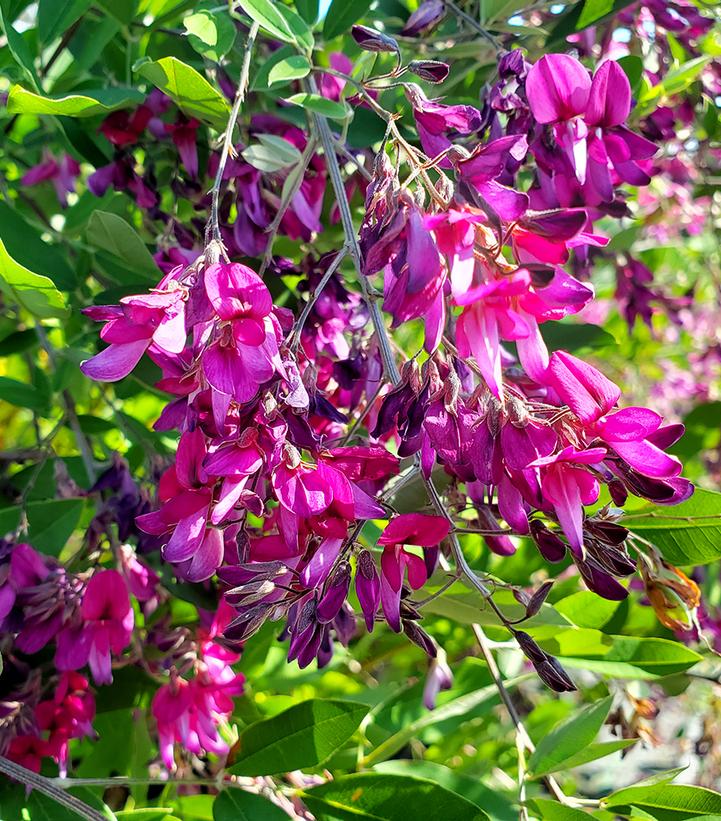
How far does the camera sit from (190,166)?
1088 mm

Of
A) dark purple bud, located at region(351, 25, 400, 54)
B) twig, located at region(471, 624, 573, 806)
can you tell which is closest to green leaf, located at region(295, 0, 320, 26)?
dark purple bud, located at region(351, 25, 400, 54)

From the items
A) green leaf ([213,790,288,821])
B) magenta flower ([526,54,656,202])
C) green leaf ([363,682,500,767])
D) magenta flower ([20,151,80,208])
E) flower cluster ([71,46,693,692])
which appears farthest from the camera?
magenta flower ([20,151,80,208])

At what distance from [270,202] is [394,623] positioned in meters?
0.50

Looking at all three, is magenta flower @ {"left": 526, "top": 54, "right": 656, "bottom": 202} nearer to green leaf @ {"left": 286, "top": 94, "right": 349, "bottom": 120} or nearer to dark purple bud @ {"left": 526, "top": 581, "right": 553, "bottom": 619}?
green leaf @ {"left": 286, "top": 94, "right": 349, "bottom": 120}

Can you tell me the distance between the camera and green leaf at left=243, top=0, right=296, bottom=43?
0.84m

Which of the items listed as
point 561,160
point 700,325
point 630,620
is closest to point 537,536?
point 561,160

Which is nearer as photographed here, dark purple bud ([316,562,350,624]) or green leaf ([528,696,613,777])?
dark purple bud ([316,562,350,624])

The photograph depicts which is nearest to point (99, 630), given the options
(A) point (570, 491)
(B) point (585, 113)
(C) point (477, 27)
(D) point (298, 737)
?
(D) point (298, 737)

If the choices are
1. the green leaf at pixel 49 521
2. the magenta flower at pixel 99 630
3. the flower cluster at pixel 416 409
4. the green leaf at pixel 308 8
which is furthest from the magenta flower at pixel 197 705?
the green leaf at pixel 308 8

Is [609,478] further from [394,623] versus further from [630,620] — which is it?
[630,620]

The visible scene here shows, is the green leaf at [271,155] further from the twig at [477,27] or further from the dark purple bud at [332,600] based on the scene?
the dark purple bud at [332,600]

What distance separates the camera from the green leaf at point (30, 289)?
0.89m

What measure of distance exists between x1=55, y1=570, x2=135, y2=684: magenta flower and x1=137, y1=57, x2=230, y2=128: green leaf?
1.67 ft

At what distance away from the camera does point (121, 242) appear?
0.99 metres
